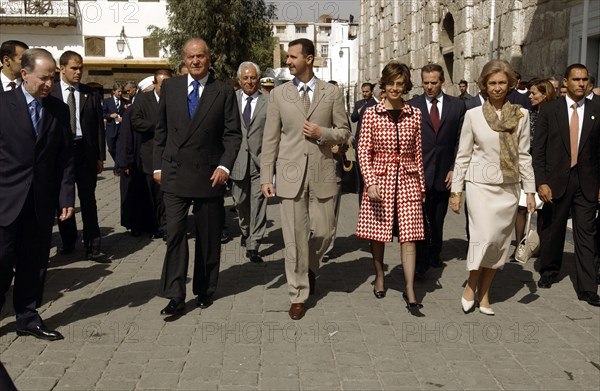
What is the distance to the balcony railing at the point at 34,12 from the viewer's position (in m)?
44.1

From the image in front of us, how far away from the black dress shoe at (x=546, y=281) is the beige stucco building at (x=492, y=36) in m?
5.52

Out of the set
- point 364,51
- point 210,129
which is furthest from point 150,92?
point 364,51

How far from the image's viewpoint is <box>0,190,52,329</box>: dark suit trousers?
539 cm

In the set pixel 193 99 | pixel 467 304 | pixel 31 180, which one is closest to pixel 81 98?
pixel 193 99

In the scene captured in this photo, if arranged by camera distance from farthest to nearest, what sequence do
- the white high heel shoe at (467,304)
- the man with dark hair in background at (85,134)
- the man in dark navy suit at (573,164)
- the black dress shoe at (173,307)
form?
1. the man with dark hair in background at (85,134)
2. the man in dark navy suit at (573,164)
3. the white high heel shoe at (467,304)
4. the black dress shoe at (173,307)

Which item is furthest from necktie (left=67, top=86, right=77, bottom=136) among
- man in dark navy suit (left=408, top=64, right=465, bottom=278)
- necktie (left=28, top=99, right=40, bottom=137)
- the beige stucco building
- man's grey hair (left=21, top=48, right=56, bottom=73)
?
the beige stucco building

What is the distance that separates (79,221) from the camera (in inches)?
428

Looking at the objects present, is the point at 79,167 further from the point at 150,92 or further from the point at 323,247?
the point at 323,247

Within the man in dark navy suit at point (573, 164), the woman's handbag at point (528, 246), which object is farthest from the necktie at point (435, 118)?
the woman's handbag at point (528, 246)

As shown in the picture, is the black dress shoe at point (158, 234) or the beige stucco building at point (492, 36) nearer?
the black dress shoe at point (158, 234)

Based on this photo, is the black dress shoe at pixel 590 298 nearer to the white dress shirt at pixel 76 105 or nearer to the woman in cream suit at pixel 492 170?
the woman in cream suit at pixel 492 170

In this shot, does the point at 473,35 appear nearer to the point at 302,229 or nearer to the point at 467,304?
the point at 467,304

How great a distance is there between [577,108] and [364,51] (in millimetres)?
34226

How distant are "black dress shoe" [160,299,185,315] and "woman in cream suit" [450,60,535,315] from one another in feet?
7.72
